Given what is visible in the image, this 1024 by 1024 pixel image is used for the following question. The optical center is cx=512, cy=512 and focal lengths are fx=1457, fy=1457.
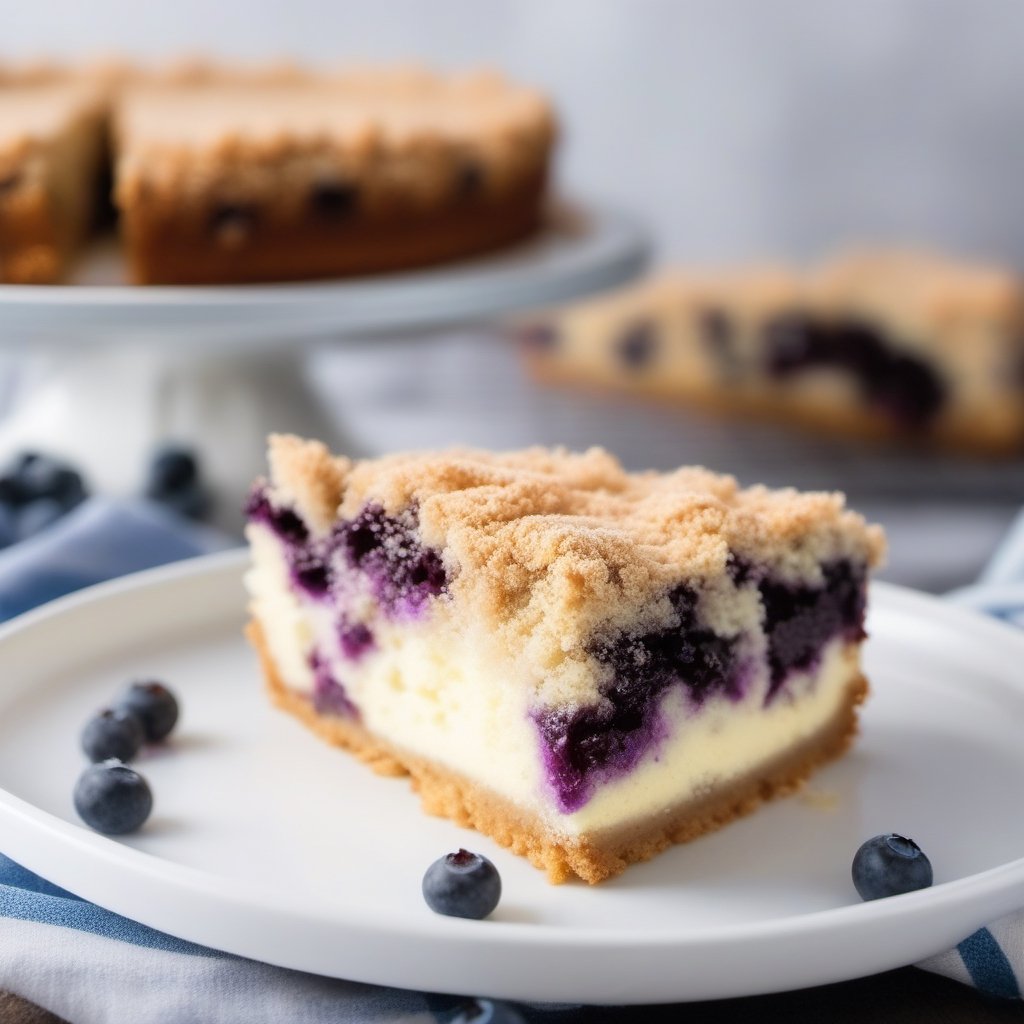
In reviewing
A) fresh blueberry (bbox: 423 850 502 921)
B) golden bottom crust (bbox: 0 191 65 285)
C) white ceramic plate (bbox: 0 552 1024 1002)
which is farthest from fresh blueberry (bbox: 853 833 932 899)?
golden bottom crust (bbox: 0 191 65 285)

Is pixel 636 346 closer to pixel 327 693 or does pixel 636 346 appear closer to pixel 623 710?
pixel 327 693

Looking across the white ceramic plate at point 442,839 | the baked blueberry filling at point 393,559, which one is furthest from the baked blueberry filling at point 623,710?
the baked blueberry filling at point 393,559

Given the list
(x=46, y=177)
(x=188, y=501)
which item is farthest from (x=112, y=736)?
(x=46, y=177)

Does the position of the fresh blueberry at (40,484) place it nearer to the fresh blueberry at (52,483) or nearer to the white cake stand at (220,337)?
the fresh blueberry at (52,483)

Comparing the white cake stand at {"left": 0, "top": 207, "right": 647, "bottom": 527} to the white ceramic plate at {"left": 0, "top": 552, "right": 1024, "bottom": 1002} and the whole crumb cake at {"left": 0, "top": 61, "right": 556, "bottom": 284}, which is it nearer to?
the whole crumb cake at {"left": 0, "top": 61, "right": 556, "bottom": 284}

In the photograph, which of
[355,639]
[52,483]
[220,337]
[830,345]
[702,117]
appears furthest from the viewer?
[702,117]

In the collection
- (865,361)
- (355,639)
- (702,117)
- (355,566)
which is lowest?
(865,361)

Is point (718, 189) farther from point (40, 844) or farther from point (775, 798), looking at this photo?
point (40, 844)
